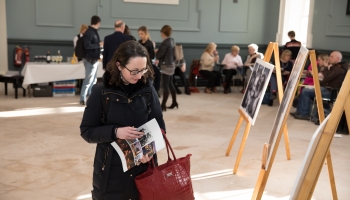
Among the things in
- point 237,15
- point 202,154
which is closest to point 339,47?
point 237,15

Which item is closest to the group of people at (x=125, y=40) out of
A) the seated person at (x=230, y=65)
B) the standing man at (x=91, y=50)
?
the standing man at (x=91, y=50)

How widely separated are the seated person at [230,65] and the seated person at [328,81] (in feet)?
9.10

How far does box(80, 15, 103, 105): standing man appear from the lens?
25.3ft

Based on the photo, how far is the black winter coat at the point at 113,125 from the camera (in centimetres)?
231

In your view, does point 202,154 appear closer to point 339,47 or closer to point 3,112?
point 3,112

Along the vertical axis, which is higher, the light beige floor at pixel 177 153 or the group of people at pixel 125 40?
the group of people at pixel 125 40

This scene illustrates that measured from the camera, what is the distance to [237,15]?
1123cm

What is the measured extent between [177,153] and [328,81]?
3.30 m

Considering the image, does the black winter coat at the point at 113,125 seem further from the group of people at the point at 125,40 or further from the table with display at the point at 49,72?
the table with display at the point at 49,72

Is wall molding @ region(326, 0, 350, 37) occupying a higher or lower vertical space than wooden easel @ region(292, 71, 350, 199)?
higher

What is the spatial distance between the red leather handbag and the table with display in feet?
21.7

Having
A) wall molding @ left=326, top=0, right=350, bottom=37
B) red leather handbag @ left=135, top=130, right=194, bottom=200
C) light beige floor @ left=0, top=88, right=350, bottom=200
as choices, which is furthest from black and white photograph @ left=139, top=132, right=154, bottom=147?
wall molding @ left=326, top=0, right=350, bottom=37

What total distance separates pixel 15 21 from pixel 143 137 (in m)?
7.84

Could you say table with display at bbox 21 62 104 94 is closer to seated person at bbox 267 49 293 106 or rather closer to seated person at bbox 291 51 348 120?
seated person at bbox 267 49 293 106
